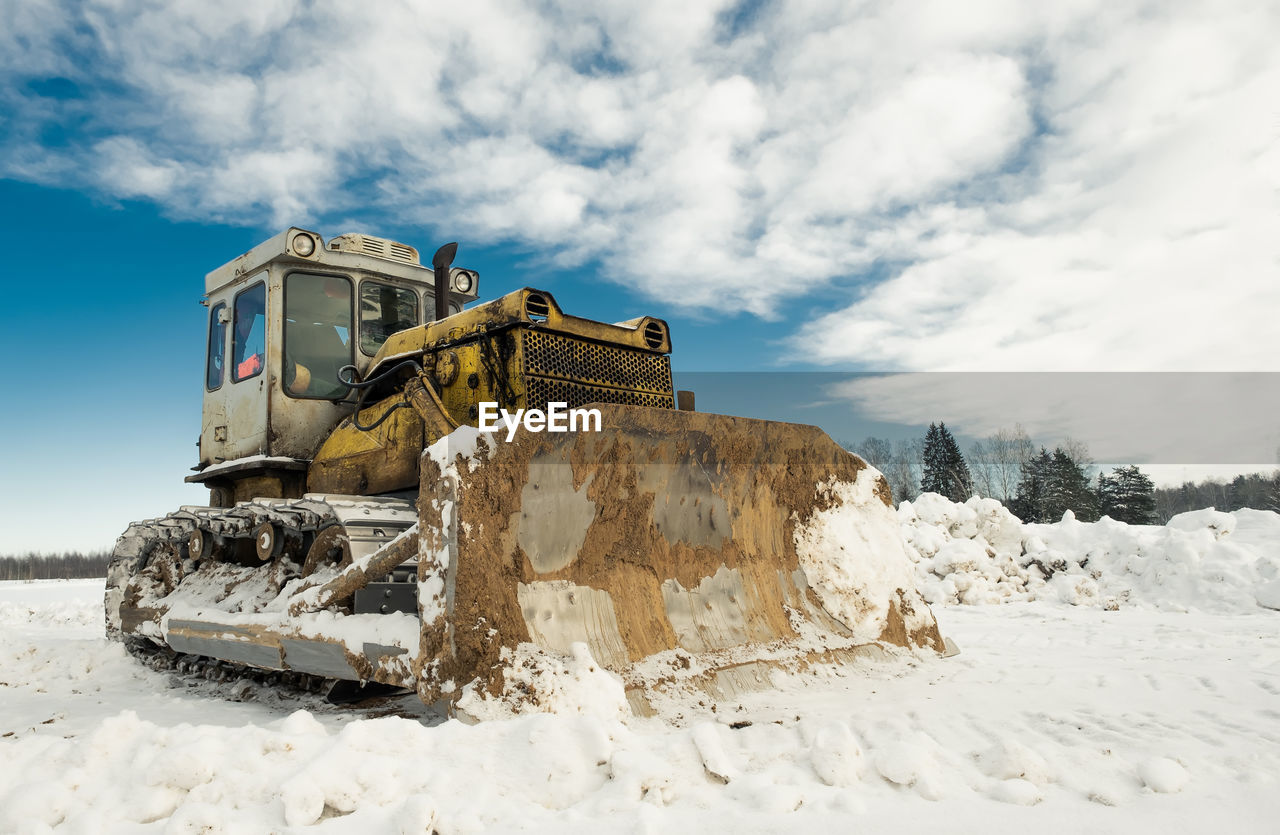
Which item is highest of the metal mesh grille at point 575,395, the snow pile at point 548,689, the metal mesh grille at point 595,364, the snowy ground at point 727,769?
the metal mesh grille at point 595,364

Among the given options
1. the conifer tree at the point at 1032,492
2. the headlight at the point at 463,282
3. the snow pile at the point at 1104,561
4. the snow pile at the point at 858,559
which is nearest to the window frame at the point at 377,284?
the headlight at the point at 463,282

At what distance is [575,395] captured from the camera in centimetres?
450

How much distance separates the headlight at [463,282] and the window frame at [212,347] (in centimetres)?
167

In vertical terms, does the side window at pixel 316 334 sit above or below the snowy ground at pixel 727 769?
above

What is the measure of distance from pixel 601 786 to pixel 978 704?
1814mm

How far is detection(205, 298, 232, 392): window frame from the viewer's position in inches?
239

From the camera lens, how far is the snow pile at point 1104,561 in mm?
8352

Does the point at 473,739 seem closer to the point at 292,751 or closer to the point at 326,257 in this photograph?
the point at 292,751

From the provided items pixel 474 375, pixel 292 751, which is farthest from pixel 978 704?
pixel 474 375

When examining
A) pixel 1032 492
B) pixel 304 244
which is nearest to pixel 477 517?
pixel 304 244

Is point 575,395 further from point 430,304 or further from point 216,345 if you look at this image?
point 216,345

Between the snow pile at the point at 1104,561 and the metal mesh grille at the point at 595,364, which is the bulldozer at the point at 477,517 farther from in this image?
the snow pile at the point at 1104,561

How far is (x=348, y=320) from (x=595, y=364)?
6.75 ft

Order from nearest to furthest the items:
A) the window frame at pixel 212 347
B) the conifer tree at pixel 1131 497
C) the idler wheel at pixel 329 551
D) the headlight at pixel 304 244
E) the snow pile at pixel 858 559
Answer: the idler wheel at pixel 329 551 < the snow pile at pixel 858 559 < the headlight at pixel 304 244 < the window frame at pixel 212 347 < the conifer tree at pixel 1131 497
